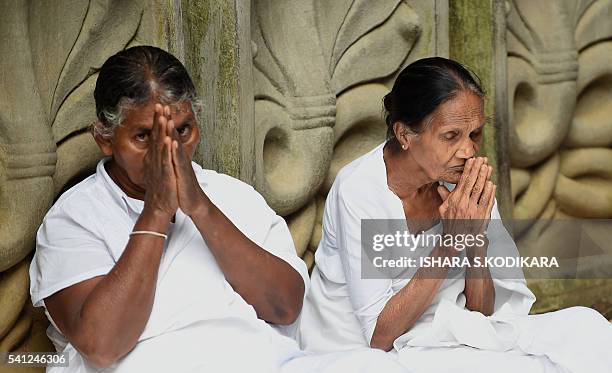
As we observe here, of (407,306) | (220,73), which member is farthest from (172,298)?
(220,73)

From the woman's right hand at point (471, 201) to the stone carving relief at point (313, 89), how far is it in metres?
0.93

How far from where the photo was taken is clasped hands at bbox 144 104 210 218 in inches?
139

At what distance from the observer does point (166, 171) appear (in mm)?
3527

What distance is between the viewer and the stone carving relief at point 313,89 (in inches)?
187

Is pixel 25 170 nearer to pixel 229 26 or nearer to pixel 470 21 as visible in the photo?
pixel 229 26

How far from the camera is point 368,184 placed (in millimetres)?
3965

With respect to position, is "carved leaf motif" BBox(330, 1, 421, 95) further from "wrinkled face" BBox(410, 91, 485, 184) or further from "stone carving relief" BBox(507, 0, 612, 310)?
"wrinkled face" BBox(410, 91, 485, 184)

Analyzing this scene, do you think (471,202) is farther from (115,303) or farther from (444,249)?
(115,303)

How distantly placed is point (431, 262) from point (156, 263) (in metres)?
0.88

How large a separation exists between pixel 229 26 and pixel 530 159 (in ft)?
6.30

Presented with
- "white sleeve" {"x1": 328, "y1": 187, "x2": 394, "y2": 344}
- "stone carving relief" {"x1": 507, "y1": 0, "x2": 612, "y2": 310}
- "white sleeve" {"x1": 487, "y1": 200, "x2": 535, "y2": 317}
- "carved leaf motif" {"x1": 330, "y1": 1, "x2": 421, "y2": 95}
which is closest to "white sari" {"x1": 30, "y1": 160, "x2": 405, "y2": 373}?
"white sleeve" {"x1": 328, "y1": 187, "x2": 394, "y2": 344}

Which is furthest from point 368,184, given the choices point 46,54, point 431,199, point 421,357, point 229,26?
point 46,54

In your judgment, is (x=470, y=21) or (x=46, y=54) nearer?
(x=46, y=54)

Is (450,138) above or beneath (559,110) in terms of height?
above
